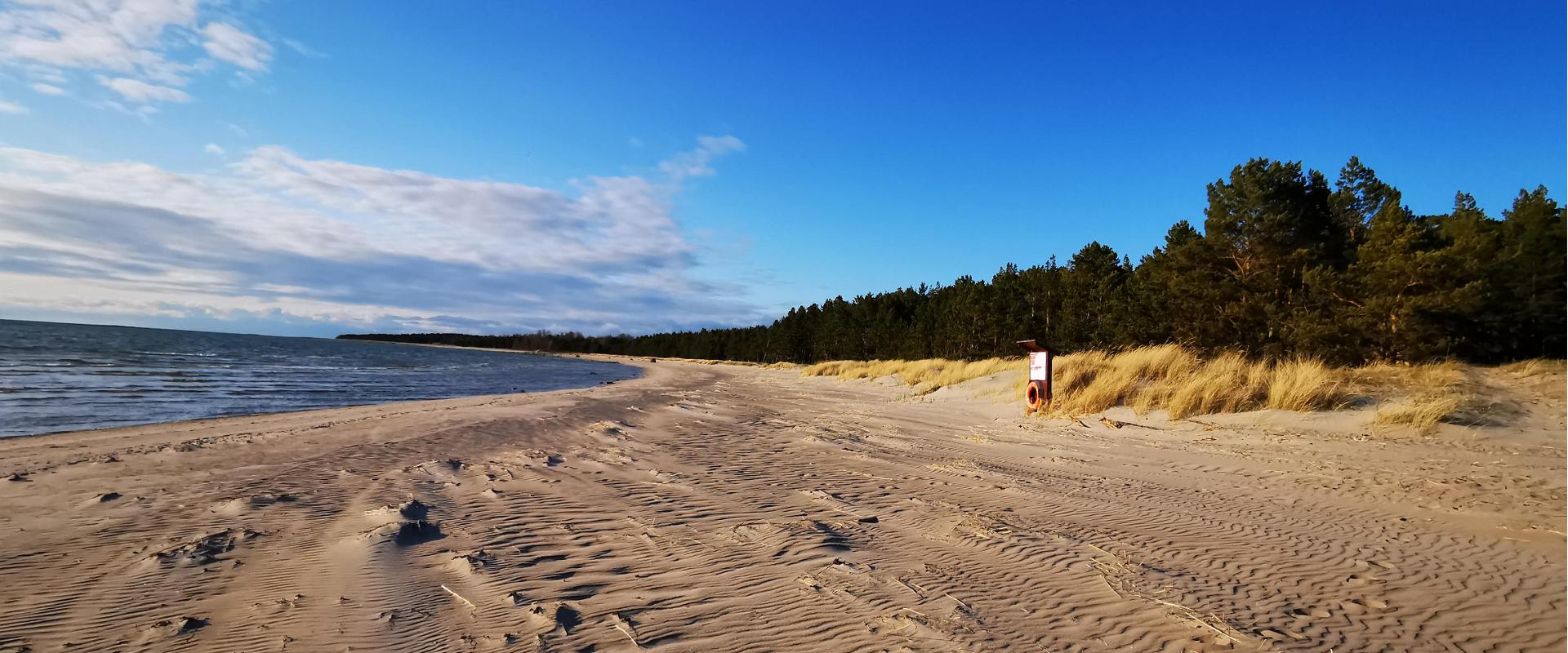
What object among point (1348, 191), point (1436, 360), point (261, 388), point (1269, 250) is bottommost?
point (261, 388)

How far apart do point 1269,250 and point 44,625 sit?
3104 centimetres

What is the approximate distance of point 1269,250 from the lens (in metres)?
24.6

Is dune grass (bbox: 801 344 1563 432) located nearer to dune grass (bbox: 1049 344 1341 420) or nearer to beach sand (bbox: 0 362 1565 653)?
dune grass (bbox: 1049 344 1341 420)

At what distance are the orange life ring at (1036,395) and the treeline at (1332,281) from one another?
41.6ft

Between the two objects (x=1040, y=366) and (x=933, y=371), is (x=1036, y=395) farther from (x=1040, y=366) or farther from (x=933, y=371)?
(x=933, y=371)

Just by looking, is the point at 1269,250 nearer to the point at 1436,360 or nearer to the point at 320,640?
the point at 1436,360

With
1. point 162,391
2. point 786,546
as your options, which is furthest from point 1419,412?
point 162,391

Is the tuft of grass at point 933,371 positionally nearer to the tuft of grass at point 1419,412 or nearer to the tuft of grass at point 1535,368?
the tuft of grass at point 1419,412

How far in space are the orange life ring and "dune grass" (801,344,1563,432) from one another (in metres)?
0.23

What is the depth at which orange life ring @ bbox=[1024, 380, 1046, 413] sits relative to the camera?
1239 centimetres

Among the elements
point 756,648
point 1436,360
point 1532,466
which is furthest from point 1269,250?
point 756,648

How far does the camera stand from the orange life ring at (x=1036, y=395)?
12.4m

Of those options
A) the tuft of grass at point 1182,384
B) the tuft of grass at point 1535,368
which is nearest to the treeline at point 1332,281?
the tuft of grass at point 1535,368

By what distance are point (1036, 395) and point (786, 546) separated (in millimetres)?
9565
